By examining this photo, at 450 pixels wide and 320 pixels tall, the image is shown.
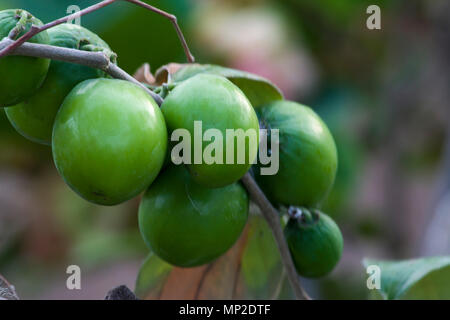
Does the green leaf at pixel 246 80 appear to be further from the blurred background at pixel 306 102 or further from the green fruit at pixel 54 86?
the blurred background at pixel 306 102

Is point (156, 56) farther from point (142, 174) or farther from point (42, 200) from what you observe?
point (142, 174)

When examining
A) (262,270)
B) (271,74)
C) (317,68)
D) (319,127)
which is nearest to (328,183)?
(319,127)

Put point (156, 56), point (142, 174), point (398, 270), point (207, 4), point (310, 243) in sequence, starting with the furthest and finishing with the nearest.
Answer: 1. point (207, 4)
2. point (156, 56)
3. point (398, 270)
4. point (310, 243)
5. point (142, 174)

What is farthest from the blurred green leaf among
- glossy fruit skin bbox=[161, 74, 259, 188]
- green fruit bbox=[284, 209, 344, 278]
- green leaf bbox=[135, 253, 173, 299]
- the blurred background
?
the blurred background

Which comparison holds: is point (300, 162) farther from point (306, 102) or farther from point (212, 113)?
point (306, 102)

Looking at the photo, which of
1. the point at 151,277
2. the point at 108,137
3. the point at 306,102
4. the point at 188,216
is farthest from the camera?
the point at 306,102

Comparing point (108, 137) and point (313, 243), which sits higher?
point (108, 137)

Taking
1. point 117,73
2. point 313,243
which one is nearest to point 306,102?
point 313,243
